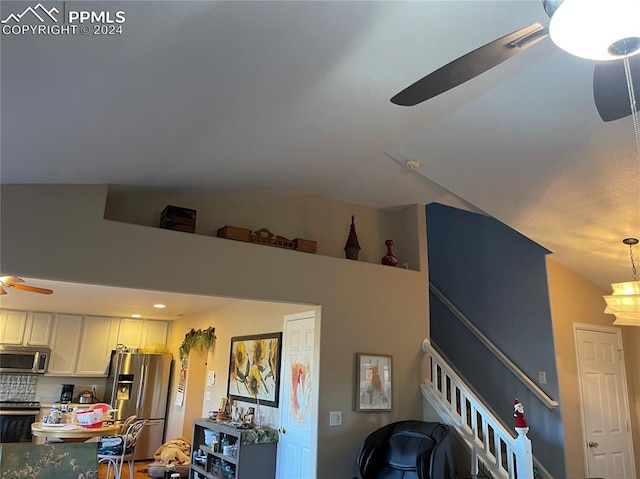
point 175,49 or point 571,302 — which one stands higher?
point 175,49

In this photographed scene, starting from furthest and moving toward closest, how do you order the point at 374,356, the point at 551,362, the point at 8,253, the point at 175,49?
the point at 551,362 < the point at 374,356 < the point at 8,253 < the point at 175,49

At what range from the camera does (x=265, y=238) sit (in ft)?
14.3

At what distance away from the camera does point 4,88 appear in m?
1.88

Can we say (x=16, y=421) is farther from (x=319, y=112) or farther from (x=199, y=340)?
(x=319, y=112)

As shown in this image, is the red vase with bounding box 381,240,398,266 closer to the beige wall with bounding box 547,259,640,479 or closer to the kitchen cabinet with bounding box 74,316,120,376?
the beige wall with bounding box 547,259,640,479

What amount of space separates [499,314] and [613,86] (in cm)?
406

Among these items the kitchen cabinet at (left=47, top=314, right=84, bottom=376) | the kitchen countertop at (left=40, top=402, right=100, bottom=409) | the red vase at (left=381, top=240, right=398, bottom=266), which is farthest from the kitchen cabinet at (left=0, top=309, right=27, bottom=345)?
the red vase at (left=381, top=240, right=398, bottom=266)

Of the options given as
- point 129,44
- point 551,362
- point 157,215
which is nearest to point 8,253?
point 157,215

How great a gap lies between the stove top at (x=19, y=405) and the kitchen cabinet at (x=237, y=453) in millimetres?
3329

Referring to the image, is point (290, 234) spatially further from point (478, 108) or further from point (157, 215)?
point (478, 108)

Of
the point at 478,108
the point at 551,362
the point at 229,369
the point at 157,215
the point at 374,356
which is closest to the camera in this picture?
the point at 478,108

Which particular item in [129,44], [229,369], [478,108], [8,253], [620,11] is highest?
[478,108]

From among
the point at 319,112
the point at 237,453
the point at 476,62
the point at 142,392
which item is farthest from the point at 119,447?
the point at 476,62

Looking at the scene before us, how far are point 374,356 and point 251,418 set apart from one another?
1646 mm
